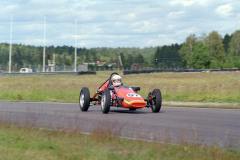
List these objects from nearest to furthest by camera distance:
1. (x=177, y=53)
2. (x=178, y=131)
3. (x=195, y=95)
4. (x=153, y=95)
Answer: (x=178, y=131)
(x=153, y=95)
(x=195, y=95)
(x=177, y=53)

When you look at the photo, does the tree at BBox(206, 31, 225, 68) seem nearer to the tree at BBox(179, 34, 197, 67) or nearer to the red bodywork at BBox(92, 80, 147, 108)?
the tree at BBox(179, 34, 197, 67)

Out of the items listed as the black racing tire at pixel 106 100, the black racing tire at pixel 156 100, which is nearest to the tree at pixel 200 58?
the black racing tire at pixel 156 100

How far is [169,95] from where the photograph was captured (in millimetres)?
26031

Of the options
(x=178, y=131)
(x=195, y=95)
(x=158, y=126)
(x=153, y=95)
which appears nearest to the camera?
(x=178, y=131)

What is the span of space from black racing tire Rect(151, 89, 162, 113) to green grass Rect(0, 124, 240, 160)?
6.03m

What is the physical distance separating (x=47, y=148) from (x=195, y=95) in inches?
720

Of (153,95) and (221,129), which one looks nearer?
(221,129)

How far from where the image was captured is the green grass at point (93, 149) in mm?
7230

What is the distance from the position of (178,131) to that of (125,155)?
3.66 m

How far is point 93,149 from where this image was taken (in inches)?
315

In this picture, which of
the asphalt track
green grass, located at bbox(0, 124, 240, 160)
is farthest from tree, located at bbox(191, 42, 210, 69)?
green grass, located at bbox(0, 124, 240, 160)

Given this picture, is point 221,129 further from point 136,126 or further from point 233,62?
point 233,62

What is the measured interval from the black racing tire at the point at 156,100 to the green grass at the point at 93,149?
19.8ft

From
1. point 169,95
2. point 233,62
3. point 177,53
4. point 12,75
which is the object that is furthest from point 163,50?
point 169,95
